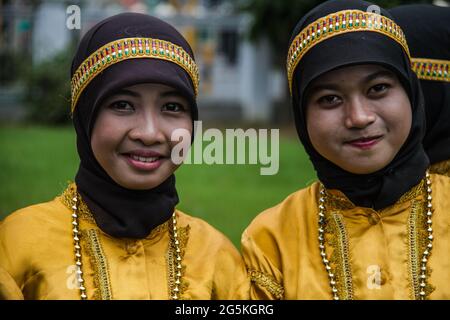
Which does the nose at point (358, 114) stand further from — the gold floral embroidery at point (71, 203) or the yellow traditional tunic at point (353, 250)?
the gold floral embroidery at point (71, 203)

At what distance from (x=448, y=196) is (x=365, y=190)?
0.34 m

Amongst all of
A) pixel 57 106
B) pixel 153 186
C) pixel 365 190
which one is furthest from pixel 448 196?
pixel 57 106

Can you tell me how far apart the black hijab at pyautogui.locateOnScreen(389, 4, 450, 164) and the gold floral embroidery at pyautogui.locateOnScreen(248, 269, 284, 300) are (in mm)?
910

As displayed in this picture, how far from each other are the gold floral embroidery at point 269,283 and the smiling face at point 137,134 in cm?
53

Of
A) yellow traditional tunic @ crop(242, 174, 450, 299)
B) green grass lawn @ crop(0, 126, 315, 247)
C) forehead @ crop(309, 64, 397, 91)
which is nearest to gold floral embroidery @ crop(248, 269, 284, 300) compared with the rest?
yellow traditional tunic @ crop(242, 174, 450, 299)

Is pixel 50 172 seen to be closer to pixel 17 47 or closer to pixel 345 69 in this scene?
pixel 345 69

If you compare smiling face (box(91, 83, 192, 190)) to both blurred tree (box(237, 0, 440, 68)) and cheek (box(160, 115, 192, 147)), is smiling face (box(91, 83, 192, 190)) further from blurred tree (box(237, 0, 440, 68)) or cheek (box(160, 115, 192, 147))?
blurred tree (box(237, 0, 440, 68))

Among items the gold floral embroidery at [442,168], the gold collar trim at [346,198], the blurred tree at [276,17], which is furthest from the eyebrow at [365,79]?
the blurred tree at [276,17]

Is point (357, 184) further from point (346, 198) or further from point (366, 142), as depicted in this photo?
point (366, 142)

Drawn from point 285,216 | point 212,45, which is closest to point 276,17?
point 212,45

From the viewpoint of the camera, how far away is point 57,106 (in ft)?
40.2

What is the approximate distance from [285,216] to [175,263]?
0.47 m

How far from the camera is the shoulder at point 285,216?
271cm

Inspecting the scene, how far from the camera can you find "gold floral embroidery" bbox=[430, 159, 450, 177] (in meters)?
2.95
